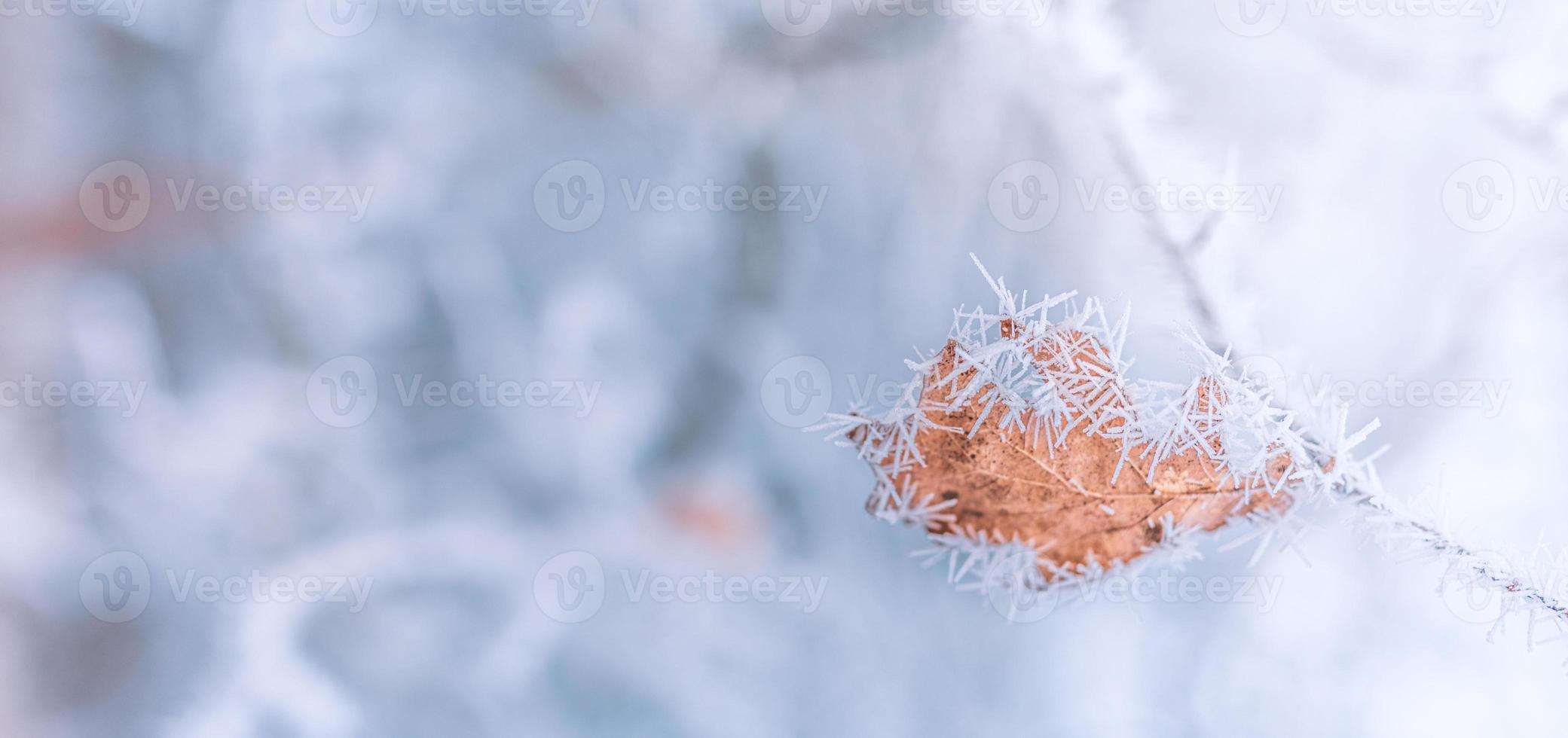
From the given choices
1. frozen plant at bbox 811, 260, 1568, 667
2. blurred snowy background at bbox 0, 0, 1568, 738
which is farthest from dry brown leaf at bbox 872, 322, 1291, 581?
blurred snowy background at bbox 0, 0, 1568, 738

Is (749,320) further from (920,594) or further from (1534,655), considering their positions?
(1534,655)

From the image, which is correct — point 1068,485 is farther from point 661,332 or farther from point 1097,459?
point 661,332

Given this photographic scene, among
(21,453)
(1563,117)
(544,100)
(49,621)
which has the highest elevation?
(544,100)

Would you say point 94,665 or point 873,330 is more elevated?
point 873,330

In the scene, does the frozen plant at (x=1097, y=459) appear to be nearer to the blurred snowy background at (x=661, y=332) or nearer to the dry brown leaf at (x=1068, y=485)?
the dry brown leaf at (x=1068, y=485)

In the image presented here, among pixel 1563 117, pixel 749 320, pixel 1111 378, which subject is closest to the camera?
pixel 1111 378

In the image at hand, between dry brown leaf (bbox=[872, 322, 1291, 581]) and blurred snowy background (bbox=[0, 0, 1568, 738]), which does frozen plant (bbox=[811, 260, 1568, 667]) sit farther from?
blurred snowy background (bbox=[0, 0, 1568, 738])

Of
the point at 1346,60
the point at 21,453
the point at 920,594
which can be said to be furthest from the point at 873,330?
the point at 21,453
